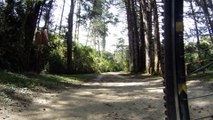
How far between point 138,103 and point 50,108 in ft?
6.90

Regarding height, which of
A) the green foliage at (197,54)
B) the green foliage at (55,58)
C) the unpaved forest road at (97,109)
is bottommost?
the unpaved forest road at (97,109)

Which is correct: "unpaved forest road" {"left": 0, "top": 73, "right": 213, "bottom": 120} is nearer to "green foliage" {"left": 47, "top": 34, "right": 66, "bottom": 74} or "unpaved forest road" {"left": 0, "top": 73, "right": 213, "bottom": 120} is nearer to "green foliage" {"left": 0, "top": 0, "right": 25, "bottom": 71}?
"green foliage" {"left": 0, "top": 0, "right": 25, "bottom": 71}

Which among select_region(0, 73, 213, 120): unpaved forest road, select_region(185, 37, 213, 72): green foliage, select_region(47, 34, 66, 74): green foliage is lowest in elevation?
select_region(0, 73, 213, 120): unpaved forest road

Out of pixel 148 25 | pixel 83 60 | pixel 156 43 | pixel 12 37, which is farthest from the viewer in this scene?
pixel 83 60

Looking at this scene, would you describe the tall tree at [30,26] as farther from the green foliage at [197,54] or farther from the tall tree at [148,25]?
the green foliage at [197,54]

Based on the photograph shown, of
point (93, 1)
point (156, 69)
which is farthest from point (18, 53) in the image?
point (93, 1)

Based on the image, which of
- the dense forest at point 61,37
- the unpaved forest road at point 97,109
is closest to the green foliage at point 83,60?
the dense forest at point 61,37

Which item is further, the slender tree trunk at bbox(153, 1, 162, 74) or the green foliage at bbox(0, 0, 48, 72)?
the slender tree trunk at bbox(153, 1, 162, 74)

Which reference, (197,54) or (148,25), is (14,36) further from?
(197,54)

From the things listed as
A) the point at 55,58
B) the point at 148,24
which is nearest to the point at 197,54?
the point at 148,24

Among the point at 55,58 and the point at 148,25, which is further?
the point at 55,58

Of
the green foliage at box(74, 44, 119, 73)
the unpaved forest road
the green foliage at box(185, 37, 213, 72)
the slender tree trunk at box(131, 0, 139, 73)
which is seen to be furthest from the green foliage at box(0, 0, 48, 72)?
the green foliage at box(185, 37, 213, 72)

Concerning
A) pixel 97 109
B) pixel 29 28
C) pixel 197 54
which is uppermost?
pixel 29 28

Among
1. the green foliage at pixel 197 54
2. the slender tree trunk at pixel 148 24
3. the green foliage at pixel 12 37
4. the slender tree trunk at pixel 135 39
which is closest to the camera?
the green foliage at pixel 197 54
